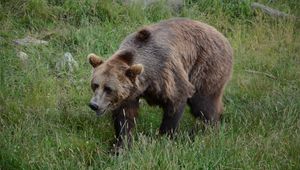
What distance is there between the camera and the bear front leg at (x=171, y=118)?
5.80 meters

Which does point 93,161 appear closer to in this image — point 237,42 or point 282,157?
point 282,157

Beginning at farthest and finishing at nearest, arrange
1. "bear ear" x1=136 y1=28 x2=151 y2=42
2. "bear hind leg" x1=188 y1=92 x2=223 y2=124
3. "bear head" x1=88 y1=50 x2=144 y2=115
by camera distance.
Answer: "bear hind leg" x1=188 y1=92 x2=223 y2=124
"bear ear" x1=136 y1=28 x2=151 y2=42
"bear head" x1=88 y1=50 x2=144 y2=115

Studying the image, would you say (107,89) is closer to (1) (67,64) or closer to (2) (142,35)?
(2) (142,35)

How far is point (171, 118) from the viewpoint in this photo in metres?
5.83

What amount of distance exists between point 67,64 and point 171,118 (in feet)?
6.83

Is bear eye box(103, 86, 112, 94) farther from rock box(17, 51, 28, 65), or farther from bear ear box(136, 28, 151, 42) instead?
rock box(17, 51, 28, 65)

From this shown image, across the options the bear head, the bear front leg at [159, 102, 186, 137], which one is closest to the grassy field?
the bear front leg at [159, 102, 186, 137]

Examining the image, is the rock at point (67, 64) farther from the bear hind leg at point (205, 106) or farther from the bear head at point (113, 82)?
the bear head at point (113, 82)

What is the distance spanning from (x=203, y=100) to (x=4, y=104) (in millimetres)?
2030

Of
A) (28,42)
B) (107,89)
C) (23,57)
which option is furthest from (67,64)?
(107,89)

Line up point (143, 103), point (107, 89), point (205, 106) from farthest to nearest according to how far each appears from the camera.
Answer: point (143, 103) → point (205, 106) → point (107, 89)

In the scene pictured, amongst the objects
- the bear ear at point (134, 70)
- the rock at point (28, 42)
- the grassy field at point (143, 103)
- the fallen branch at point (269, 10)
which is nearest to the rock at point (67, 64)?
the grassy field at point (143, 103)

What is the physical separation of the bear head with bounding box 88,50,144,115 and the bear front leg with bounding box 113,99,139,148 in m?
0.15

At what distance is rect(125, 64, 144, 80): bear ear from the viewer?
530cm
